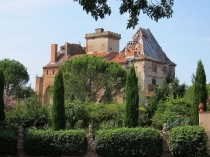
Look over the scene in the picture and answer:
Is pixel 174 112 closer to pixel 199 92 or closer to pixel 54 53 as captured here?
pixel 199 92

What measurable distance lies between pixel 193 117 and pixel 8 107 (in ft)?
54.9

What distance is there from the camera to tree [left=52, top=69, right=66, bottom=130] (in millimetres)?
24770

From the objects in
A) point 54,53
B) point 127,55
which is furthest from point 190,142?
point 54,53

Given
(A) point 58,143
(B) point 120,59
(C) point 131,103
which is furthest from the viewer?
(B) point 120,59

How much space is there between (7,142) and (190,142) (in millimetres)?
9200

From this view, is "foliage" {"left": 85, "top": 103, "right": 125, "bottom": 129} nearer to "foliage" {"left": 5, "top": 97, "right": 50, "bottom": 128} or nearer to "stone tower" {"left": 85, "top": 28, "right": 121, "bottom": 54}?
"foliage" {"left": 5, "top": 97, "right": 50, "bottom": 128}

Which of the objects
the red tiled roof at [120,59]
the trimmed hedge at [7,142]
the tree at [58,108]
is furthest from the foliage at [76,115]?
the red tiled roof at [120,59]

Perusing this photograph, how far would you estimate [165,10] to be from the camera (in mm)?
8430

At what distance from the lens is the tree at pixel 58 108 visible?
81.3 ft

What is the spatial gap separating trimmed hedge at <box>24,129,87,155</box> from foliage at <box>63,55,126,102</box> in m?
24.3

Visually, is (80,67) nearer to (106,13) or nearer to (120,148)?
(120,148)

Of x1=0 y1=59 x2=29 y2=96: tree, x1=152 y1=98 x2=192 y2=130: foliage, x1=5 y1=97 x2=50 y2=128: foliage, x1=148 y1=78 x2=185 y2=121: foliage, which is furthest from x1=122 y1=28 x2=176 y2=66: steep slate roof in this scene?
x1=5 y1=97 x2=50 y2=128: foliage

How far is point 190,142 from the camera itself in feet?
69.9


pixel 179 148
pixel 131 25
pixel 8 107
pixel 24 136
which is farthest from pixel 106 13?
pixel 8 107
